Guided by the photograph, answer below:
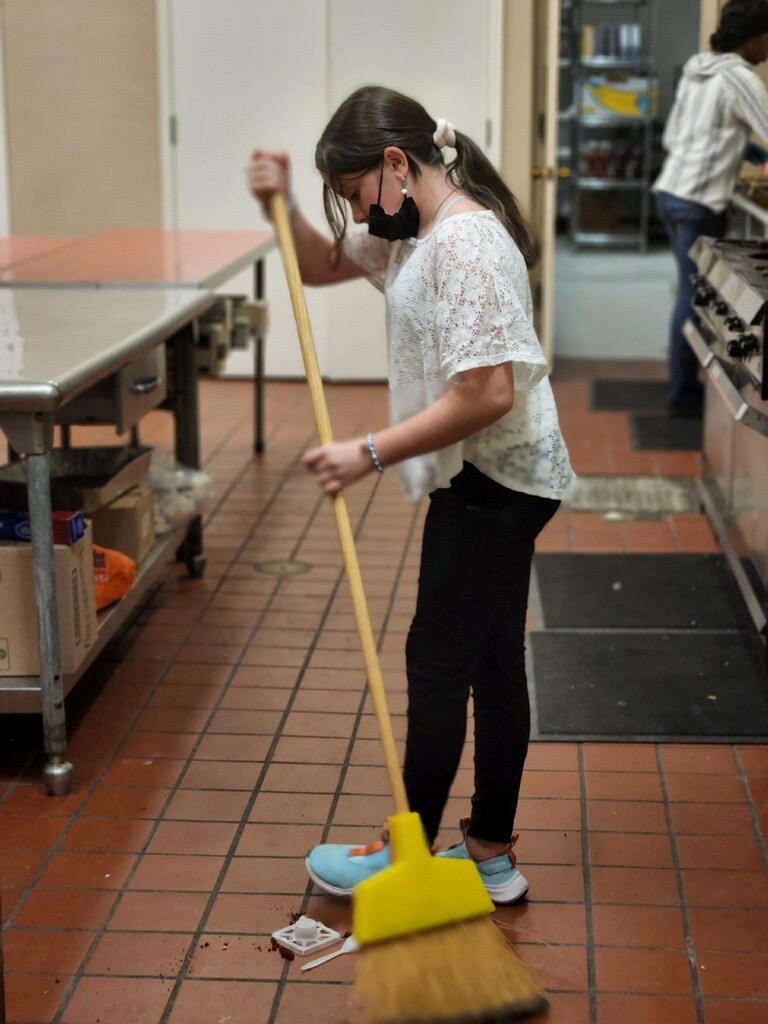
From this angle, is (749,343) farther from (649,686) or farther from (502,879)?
(502,879)

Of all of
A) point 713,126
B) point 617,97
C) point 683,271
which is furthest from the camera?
point 617,97

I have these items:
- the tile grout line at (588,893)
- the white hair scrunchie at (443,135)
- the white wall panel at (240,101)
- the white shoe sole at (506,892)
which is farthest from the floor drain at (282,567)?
the white wall panel at (240,101)

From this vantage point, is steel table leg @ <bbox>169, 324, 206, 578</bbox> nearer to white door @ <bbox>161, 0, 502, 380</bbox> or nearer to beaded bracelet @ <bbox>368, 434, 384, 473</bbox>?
beaded bracelet @ <bbox>368, 434, 384, 473</bbox>

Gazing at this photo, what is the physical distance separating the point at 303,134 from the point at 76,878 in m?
5.36

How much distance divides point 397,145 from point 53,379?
978 millimetres

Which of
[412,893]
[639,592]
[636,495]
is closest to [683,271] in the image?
[636,495]

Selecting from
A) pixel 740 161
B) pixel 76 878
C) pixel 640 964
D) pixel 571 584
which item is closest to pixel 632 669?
pixel 571 584

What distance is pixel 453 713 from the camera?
232 cm

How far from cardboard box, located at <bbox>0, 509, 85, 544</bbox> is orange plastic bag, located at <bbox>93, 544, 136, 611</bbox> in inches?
10.7

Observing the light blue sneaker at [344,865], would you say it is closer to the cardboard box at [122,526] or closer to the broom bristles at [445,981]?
the broom bristles at [445,981]

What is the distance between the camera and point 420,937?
1.97 metres

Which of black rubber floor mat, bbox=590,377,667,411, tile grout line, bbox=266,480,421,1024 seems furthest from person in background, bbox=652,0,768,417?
tile grout line, bbox=266,480,421,1024

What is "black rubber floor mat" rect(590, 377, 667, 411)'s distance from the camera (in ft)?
22.8

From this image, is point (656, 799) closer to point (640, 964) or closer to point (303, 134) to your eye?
point (640, 964)
